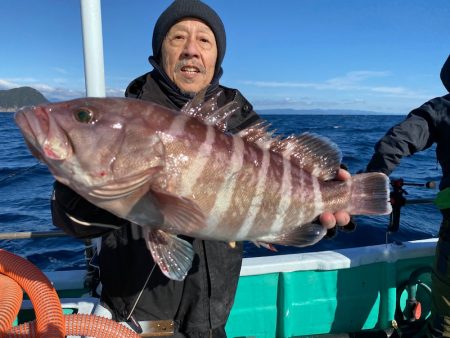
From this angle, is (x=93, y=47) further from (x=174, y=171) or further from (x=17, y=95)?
(x=17, y=95)

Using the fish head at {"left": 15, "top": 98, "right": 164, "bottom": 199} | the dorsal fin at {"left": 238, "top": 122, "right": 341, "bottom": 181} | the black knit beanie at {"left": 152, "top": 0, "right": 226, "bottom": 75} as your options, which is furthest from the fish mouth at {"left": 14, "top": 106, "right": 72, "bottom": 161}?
the black knit beanie at {"left": 152, "top": 0, "right": 226, "bottom": 75}

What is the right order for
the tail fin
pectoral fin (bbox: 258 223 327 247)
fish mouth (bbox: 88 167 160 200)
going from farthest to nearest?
the tail fin → pectoral fin (bbox: 258 223 327 247) → fish mouth (bbox: 88 167 160 200)

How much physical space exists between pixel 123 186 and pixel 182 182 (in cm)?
28

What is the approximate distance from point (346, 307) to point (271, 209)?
2511 mm

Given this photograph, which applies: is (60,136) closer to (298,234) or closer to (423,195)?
(298,234)

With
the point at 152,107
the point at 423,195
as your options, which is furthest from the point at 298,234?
the point at 423,195

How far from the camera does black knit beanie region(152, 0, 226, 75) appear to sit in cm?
260

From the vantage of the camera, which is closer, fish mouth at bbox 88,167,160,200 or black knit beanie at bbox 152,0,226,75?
fish mouth at bbox 88,167,160,200

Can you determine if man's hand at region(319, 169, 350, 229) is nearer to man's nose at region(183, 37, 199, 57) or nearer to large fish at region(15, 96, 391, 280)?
large fish at region(15, 96, 391, 280)

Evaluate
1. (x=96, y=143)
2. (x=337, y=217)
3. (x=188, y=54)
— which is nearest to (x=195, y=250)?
(x=337, y=217)

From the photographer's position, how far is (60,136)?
1686 mm

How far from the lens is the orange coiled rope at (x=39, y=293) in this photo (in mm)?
1969

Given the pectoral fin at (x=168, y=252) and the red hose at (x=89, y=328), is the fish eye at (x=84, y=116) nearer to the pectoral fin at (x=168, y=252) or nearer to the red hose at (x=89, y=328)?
the pectoral fin at (x=168, y=252)

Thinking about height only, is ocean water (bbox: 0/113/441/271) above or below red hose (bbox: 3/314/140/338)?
below
